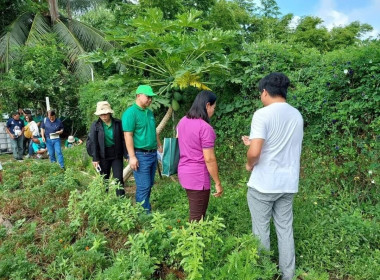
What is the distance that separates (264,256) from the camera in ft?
8.69

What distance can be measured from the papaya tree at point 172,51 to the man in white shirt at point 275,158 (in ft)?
6.22

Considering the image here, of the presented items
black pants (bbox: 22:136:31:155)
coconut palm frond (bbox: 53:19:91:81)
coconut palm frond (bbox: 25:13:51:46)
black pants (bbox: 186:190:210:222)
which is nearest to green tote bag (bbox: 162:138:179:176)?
black pants (bbox: 186:190:210:222)

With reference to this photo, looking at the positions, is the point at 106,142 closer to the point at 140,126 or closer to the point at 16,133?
the point at 140,126

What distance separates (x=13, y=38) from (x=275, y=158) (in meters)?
15.4

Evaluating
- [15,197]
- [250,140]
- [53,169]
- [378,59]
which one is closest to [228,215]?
[250,140]

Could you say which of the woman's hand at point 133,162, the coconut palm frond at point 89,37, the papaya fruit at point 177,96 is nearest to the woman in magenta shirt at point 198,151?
the woman's hand at point 133,162

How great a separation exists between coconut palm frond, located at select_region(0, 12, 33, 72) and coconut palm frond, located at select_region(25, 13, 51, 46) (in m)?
0.64

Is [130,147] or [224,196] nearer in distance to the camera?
[130,147]

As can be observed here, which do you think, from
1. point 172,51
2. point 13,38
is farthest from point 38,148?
point 172,51

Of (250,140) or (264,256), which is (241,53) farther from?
(264,256)

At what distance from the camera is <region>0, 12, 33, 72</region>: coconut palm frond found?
1334 cm

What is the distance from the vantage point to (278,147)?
254cm

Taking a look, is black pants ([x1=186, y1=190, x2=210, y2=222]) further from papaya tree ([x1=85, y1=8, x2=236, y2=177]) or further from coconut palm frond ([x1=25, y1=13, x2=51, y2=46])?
coconut palm frond ([x1=25, y1=13, x2=51, y2=46])

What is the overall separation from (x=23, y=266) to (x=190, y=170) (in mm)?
1672
